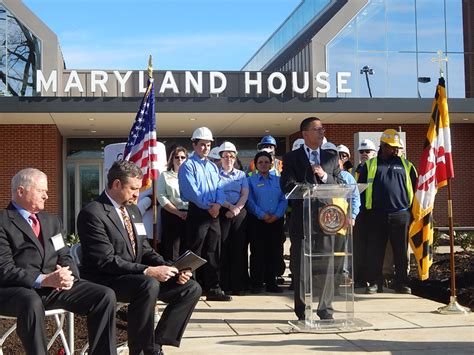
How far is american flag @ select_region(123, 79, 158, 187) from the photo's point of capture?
8180mm

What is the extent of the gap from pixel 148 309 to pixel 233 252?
4633 mm

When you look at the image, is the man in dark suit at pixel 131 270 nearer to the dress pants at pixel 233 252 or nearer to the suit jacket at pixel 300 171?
the suit jacket at pixel 300 171

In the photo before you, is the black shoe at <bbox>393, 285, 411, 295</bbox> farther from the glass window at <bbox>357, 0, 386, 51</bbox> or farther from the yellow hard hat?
the glass window at <bbox>357, 0, 386, 51</bbox>

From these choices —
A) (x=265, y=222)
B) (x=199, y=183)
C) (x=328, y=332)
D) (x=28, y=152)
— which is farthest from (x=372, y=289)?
(x=28, y=152)

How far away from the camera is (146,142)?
826 centimetres

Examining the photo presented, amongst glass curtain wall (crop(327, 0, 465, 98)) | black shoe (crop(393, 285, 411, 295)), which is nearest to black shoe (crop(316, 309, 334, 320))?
black shoe (crop(393, 285, 411, 295))

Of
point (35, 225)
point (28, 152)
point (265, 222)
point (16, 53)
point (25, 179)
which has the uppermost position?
point (16, 53)

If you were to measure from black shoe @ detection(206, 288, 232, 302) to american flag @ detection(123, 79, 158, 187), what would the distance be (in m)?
1.91

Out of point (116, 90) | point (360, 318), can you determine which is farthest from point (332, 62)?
point (360, 318)

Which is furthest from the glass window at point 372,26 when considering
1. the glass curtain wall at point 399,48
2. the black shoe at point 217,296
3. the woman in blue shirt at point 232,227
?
the black shoe at point 217,296

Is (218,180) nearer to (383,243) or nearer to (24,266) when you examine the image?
(383,243)

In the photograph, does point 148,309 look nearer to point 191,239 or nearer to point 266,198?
point 191,239

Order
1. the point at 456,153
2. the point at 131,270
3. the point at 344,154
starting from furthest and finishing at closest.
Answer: the point at 456,153 → the point at 344,154 → the point at 131,270

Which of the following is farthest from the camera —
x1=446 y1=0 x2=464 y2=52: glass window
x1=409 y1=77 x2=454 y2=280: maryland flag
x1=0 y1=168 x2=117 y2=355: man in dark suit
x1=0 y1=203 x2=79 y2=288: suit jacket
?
x1=446 y1=0 x2=464 y2=52: glass window
